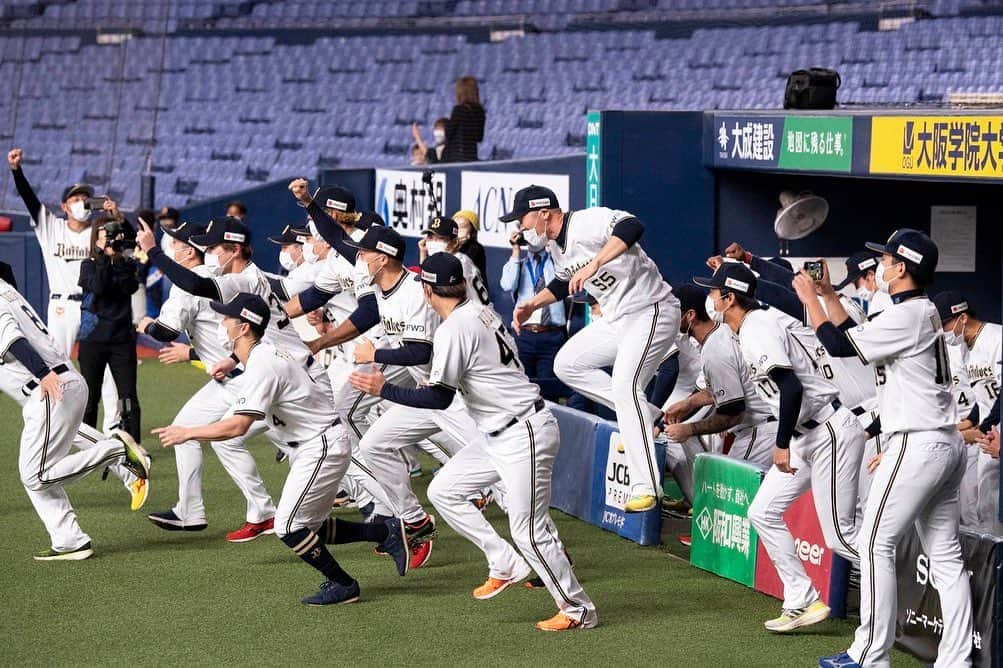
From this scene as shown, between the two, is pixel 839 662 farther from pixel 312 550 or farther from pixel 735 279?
pixel 312 550

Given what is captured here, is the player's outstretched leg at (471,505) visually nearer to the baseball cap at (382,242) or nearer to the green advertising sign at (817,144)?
the baseball cap at (382,242)

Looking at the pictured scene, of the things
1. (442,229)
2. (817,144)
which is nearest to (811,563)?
(817,144)

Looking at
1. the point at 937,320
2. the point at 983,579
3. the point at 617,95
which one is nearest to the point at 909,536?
the point at 983,579

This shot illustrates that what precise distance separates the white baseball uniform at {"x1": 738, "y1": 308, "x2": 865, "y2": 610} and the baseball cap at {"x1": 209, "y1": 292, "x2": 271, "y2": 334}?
7.43 feet

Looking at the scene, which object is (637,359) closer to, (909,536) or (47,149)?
(909,536)

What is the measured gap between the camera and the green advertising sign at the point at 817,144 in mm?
8547

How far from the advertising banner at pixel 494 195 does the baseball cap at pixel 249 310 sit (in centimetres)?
564

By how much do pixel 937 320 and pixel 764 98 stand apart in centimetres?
1146

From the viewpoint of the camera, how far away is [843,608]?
692 centimetres

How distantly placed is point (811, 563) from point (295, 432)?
2.60 metres

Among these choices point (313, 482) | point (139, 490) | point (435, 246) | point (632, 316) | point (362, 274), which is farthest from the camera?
point (435, 246)

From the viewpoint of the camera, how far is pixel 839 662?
5945 mm

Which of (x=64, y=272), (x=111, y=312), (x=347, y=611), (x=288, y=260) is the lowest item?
(x=347, y=611)

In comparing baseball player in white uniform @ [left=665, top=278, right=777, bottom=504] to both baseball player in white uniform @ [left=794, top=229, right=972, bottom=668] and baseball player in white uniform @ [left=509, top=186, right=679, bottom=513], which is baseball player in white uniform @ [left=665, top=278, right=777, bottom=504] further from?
baseball player in white uniform @ [left=794, top=229, right=972, bottom=668]
